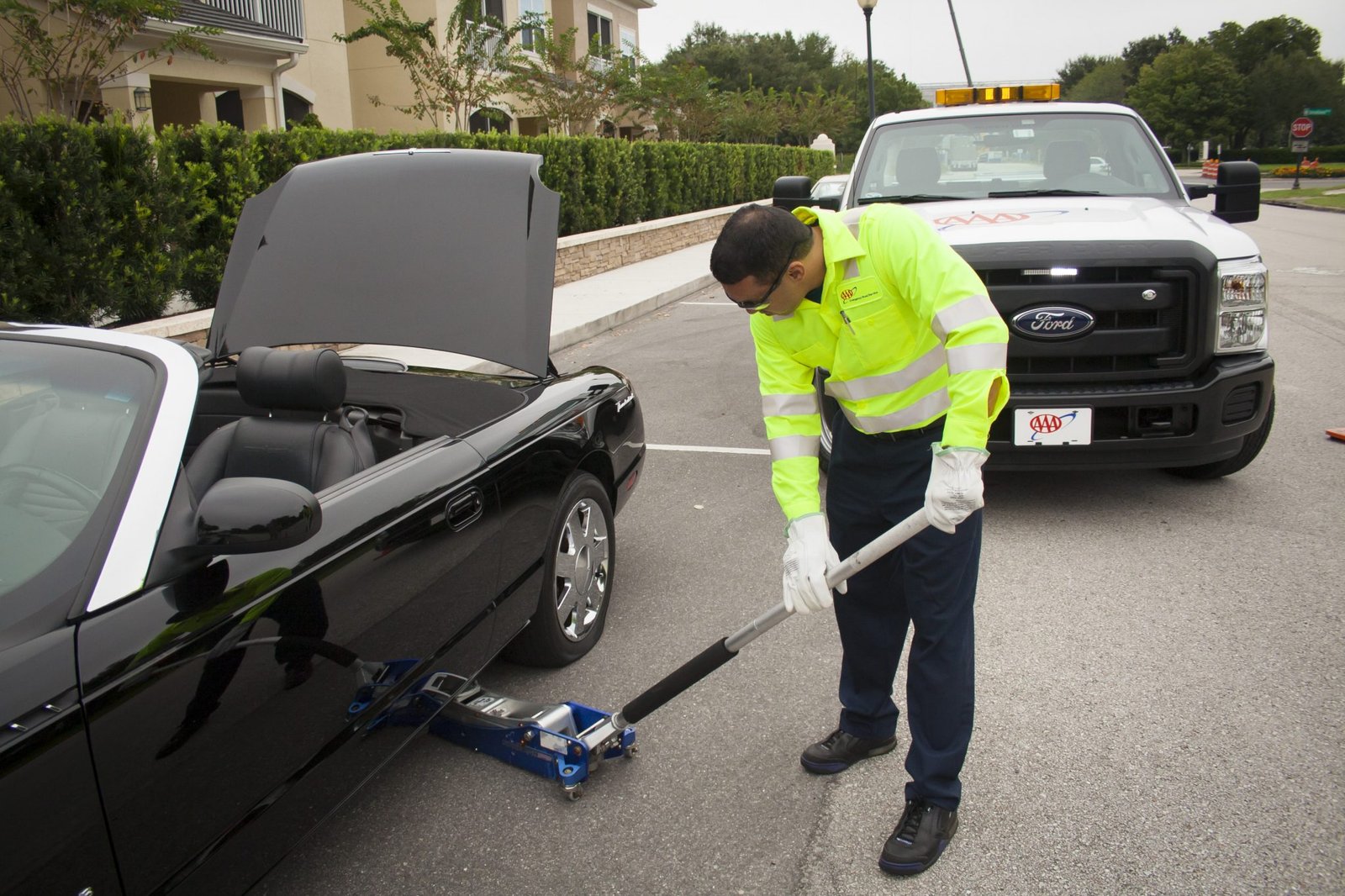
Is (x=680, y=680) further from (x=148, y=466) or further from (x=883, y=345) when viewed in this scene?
(x=148, y=466)

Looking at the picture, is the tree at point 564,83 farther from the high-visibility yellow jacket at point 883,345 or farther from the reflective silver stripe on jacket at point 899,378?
the reflective silver stripe on jacket at point 899,378

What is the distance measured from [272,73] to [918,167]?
→ 15.7 metres

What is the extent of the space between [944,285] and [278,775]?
5.99 feet

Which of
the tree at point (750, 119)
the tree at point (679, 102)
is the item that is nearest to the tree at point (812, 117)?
the tree at point (750, 119)

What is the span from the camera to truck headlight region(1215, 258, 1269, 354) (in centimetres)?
479

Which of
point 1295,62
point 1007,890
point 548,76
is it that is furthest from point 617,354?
point 1295,62

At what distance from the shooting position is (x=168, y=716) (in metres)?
1.91

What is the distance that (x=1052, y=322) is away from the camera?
15.8 feet

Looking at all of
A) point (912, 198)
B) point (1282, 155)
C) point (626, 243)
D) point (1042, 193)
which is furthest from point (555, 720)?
point (1282, 155)

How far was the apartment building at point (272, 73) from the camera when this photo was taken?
1554 cm

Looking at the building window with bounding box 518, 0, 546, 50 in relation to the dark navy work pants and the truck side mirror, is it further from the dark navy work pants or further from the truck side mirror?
the dark navy work pants

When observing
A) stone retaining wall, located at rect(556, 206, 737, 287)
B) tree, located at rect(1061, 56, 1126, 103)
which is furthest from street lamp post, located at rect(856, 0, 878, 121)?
tree, located at rect(1061, 56, 1126, 103)

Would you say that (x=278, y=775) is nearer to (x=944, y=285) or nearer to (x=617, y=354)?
(x=944, y=285)

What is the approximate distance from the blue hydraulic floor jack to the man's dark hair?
776 millimetres
